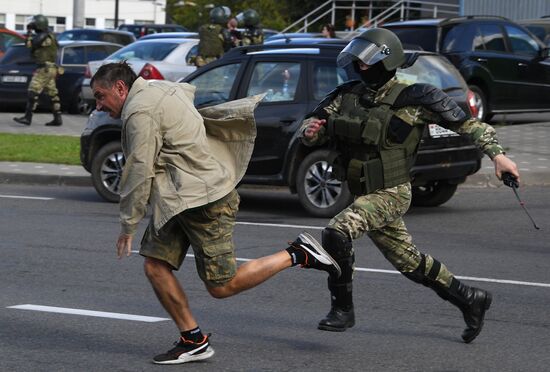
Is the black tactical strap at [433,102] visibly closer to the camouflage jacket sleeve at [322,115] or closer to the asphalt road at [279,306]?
the camouflage jacket sleeve at [322,115]

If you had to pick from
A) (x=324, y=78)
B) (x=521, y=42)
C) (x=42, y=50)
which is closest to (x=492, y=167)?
(x=324, y=78)

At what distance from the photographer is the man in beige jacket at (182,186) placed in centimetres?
599

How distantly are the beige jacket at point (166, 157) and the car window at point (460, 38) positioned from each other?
13.5m

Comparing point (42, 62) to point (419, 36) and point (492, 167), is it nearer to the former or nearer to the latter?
point (419, 36)

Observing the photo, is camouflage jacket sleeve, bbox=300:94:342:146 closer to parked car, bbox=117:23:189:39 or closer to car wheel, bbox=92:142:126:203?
car wheel, bbox=92:142:126:203

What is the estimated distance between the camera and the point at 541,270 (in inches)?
365

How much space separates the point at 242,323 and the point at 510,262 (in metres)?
3.04

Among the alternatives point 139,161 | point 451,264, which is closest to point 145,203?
point 139,161

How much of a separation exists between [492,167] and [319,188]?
162 inches

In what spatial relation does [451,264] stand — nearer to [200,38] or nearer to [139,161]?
[139,161]

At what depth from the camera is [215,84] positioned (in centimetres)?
1291

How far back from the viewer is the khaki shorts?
242 inches

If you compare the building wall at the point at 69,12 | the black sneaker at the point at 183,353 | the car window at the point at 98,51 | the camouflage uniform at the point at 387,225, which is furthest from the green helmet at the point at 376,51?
the building wall at the point at 69,12

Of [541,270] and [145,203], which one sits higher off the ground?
[145,203]
